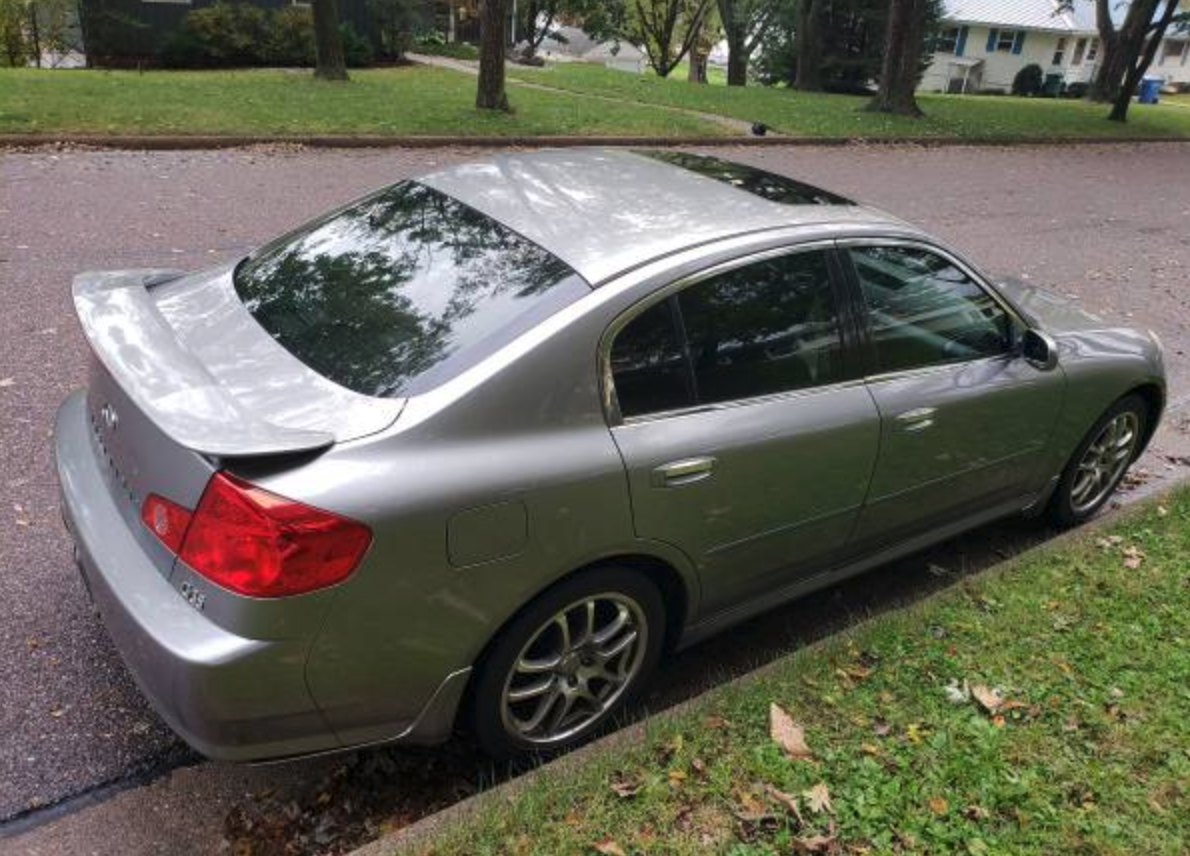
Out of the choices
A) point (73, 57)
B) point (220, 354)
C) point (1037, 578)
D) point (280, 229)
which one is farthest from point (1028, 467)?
point (73, 57)

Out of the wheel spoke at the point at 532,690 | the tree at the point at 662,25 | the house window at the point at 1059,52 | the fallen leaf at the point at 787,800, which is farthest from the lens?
the house window at the point at 1059,52

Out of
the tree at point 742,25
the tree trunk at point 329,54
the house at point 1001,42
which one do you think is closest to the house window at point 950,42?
the house at point 1001,42

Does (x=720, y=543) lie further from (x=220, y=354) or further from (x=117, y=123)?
(x=117, y=123)

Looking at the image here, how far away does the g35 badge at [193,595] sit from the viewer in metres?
2.39

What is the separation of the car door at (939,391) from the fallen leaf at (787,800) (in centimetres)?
112

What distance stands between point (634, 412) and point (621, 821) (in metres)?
1.12

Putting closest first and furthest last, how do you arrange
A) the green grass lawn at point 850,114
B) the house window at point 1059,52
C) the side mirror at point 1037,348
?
the side mirror at point 1037,348 → the green grass lawn at point 850,114 → the house window at point 1059,52

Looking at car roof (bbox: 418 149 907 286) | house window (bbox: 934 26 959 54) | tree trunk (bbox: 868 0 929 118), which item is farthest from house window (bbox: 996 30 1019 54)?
car roof (bbox: 418 149 907 286)

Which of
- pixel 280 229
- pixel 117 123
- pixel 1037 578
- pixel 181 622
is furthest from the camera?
pixel 117 123

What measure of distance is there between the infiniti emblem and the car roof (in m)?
1.28

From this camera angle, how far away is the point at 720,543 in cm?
312

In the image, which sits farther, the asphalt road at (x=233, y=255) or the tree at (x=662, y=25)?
the tree at (x=662, y=25)

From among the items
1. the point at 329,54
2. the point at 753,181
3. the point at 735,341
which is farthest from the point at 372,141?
the point at 735,341

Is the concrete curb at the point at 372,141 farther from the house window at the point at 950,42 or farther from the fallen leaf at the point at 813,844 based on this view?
the house window at the point at 950,42
